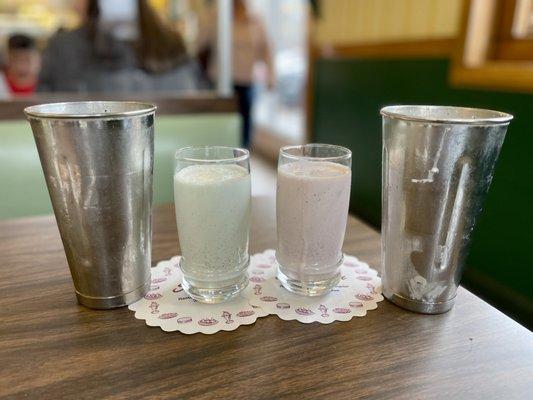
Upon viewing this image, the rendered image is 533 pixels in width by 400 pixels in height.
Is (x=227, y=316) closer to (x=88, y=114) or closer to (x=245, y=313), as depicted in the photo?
(x=245, y=313)

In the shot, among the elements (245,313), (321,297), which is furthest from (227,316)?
(321,297)

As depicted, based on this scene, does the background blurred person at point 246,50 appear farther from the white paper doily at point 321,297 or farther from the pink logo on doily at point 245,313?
the pink logo on doily at point 245,313

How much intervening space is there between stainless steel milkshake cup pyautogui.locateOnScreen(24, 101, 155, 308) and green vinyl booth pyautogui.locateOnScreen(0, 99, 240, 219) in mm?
700

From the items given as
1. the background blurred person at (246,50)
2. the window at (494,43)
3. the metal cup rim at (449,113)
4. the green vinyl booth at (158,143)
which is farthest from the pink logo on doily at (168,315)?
the background blurred person at (246,50)

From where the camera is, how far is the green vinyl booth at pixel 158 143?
53.1 inches

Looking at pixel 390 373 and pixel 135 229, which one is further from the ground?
pixel 135 229

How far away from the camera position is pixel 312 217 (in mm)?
572

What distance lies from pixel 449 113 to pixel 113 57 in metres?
1.61

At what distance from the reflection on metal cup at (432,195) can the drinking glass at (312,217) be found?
0.20 feet

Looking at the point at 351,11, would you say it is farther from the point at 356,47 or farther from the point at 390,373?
the point at 390,373

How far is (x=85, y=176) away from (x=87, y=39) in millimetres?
1565

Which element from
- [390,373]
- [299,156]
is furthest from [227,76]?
[390,373]

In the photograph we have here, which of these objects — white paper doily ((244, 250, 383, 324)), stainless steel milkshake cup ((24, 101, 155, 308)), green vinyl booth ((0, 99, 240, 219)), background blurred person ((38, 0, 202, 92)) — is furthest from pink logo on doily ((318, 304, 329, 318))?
background blurred person ((38, 0, 202, 92))

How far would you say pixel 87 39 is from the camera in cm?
185
